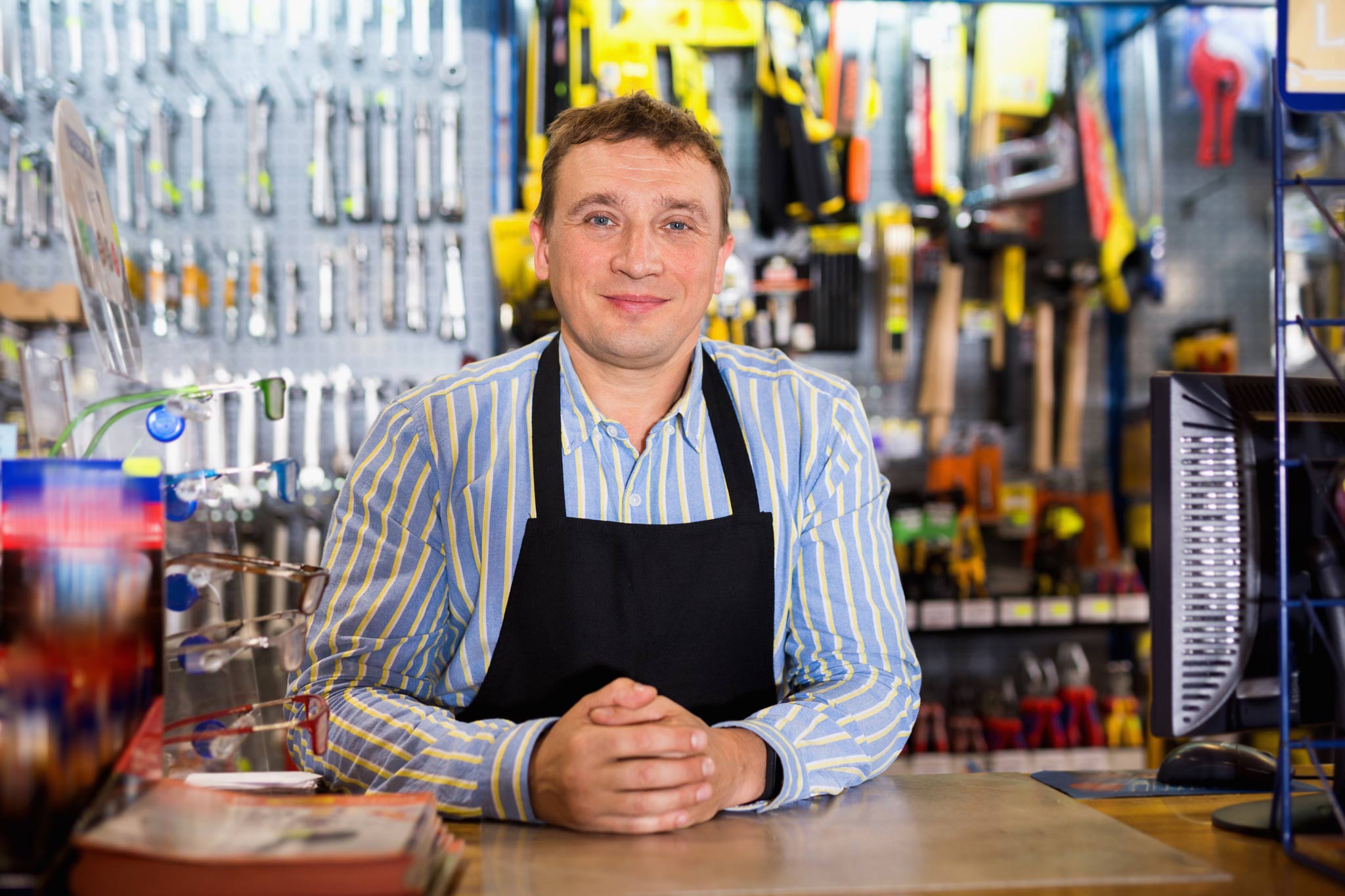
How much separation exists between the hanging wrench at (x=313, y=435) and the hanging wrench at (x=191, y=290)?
417mm

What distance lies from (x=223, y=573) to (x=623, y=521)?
1.94ft

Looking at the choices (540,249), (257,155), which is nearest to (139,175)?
(257,155)

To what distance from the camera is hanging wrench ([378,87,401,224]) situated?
3.90 metres

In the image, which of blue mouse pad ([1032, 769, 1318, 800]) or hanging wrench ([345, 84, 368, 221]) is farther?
hanging wrench ([345, 84, 368, 221])

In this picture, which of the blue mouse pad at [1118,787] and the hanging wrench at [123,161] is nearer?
the blue mouse pad at [1118,787]

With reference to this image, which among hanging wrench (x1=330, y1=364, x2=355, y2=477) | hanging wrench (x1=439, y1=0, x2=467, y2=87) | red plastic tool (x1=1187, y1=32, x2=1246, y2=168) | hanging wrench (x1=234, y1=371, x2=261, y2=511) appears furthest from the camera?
red plastic tool (x1=1187, y1=32, x2=1246, y2=168)

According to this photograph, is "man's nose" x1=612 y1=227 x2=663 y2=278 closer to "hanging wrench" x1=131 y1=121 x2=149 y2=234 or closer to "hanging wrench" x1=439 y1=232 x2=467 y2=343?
"hanging wrench" x1=439 y1=232 x2=467 y2=343

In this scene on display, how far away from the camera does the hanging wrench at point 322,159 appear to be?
3.89 m

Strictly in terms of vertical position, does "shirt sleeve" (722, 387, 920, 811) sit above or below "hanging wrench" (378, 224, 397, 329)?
below

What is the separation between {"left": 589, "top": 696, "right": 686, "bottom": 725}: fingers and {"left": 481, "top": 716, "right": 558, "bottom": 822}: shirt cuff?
0.09 m

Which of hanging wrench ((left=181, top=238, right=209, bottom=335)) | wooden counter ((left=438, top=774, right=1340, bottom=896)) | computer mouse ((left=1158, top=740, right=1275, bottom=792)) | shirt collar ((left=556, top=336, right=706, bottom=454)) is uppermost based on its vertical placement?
hanging wrench ((left=181, top=238, right=209, bottom=335))

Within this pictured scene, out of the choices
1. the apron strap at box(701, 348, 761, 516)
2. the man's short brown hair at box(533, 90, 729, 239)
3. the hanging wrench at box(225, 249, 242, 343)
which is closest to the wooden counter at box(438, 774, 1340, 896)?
the apron strap at box(701, 348, 761, 516)

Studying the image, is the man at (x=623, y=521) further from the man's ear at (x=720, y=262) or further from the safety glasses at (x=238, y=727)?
the safety glasses at (x=238, y=727)

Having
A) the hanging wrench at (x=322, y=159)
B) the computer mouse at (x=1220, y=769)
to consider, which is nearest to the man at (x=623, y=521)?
the computer mouse at (x=1220, y=769)
